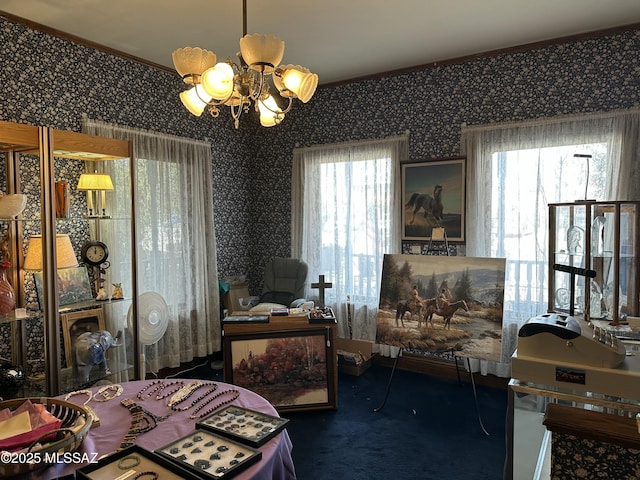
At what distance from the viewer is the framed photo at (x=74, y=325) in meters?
3.27

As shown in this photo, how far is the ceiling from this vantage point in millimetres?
3084

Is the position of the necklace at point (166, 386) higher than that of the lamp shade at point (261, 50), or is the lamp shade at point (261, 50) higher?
the lamp shade at point (261, 50)

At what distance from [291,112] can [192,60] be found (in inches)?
124

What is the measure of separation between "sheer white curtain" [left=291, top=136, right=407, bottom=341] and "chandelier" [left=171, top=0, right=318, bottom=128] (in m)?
2.33

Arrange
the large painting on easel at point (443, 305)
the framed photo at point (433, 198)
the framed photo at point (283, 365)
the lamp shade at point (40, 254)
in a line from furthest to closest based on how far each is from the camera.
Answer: the framed photo at point (433, 198)
the framed photo at point (283, 365)
the large painting on easel at point (443, 305)
the lamp shade at point (40, 254)

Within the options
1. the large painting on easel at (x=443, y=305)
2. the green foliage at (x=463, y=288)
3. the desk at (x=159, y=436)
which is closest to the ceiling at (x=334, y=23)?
the large painting on easel at (x=443, y=305)

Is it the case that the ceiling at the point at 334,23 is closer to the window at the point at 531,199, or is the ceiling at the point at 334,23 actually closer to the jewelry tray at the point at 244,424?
the window at the point at 531,199

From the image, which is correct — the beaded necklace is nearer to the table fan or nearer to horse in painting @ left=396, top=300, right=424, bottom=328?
the table fan

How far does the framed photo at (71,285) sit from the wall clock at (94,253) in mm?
115

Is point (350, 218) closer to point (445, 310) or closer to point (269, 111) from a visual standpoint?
point (445, 310)

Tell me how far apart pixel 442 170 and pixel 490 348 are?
185 centimetres

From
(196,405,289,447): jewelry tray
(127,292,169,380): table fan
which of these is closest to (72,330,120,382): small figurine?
(127,292,169,380): table fan

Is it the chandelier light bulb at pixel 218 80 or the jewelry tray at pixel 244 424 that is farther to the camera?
the chandelier light bulb at pixel 218 80

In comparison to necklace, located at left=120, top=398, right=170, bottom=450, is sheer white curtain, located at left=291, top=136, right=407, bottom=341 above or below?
above
